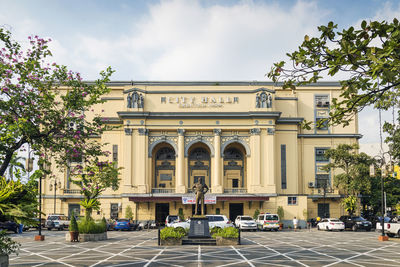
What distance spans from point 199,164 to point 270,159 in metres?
9.73

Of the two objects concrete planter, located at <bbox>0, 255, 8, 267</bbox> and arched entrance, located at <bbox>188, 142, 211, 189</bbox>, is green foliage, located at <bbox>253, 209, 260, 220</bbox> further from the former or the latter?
concrete planter, located at <bbox>0, 255, 8, 267</bbox>

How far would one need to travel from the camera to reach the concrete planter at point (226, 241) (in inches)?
953

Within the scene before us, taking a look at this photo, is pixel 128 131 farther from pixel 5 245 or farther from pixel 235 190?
pixel 5 245

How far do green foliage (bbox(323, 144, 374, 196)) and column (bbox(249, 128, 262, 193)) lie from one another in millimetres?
8092

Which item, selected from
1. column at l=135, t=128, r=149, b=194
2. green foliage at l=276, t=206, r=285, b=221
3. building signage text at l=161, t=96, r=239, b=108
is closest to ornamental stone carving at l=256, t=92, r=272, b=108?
building signage text at l=161, t=96, r=239, b=108

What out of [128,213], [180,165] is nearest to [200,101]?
[180,165]

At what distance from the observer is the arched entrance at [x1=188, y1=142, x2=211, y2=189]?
5397 centimetres

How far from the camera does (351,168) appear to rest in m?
47.2

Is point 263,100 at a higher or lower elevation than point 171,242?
higher

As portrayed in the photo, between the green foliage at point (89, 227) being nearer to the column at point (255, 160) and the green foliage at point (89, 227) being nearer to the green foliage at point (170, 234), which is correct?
the green foliage at point (170, 234)

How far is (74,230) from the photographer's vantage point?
26406 millimetres

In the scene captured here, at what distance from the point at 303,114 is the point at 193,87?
1503 centimetres

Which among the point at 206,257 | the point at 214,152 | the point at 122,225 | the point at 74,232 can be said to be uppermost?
the point at 214,152

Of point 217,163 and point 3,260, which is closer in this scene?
point 3,260
